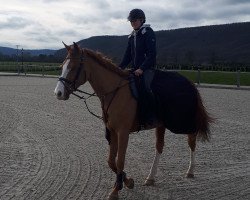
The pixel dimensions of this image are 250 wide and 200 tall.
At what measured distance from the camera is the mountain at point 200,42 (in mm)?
107812

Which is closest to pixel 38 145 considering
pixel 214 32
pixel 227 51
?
pixel 227 51

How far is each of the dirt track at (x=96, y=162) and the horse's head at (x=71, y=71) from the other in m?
1.39

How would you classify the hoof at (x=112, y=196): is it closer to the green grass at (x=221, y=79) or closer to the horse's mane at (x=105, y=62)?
the horse's mane at (x=105, y=62)

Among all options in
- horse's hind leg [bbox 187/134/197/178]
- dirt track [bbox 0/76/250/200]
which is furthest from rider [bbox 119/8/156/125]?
dirt track [bbox 0/76/250/200]

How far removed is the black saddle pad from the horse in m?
0.43

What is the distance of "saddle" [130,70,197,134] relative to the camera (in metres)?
5.69

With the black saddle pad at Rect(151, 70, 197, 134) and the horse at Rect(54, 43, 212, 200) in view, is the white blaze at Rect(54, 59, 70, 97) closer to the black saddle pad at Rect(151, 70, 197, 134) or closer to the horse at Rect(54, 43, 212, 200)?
the horse at Rect(54, 43, 212, 200)

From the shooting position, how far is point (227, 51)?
110562 mm

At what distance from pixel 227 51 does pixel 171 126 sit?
357 ft

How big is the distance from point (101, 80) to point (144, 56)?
0.74 m

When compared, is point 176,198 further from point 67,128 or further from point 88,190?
point 67,128

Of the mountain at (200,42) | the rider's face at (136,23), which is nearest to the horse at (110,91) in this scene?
the rider's face at (136,23)

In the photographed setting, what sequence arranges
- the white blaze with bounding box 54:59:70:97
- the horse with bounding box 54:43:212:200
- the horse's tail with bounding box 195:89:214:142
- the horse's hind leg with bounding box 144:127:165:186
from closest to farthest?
the white blaze with bounding box 54:59:70:97, the horse with bounding box 54:43:212:200, the horse's hind leg with bounding box 144:127:165:186, the horse's tail with bounding box 195:89:214:142

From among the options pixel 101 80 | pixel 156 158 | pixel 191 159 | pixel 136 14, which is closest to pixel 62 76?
pixel 101 80
